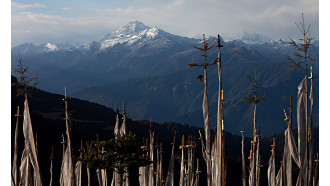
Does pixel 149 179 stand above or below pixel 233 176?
above

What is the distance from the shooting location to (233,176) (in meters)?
145

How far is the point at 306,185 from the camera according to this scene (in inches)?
762

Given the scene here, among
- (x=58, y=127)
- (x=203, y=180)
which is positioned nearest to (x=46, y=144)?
(x=58, y=127)

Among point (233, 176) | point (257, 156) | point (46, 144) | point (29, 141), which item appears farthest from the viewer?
point (233, 176)

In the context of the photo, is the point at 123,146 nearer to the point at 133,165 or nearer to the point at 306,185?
the point at 133,165

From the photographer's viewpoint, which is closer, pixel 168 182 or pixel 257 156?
pixel 257 156

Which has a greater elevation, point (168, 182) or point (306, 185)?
point (306, 185)

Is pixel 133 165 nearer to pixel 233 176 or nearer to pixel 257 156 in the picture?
pixel 257 156

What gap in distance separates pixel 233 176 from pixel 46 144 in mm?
69905

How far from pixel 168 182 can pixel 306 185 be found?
25.1 metres
